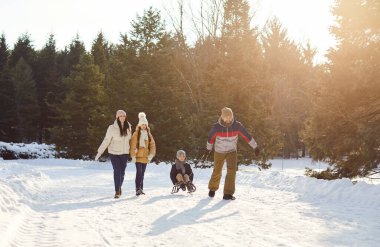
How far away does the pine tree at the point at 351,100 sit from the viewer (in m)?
13.2

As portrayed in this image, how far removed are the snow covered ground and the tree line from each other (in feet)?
11.1

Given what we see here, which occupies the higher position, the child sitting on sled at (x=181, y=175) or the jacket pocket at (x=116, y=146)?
the jacket pocket at (x=116, y=146)

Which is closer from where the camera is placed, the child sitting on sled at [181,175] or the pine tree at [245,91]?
the child sitting on sled at [181,175]

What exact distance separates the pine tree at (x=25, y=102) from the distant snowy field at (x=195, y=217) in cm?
4627

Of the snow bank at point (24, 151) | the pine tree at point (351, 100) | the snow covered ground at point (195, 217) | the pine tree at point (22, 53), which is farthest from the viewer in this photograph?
the pine tree at point (22, 53)

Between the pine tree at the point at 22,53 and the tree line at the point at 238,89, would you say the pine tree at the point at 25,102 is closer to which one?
the tree line at the point at 238,89

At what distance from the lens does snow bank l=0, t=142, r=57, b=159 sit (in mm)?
36375

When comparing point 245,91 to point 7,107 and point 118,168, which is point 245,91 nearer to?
point 118,168

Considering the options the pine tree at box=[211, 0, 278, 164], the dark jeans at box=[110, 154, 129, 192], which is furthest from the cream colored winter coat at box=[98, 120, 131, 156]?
the pine tree at box=[211, 0, 278, 164]

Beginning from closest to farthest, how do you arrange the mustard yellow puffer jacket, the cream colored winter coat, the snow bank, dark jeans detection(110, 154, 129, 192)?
dark jeans detection(110, 154, 129, 192), the cream colored winter coat, the mustard yellow puffer jacket, the snow bank

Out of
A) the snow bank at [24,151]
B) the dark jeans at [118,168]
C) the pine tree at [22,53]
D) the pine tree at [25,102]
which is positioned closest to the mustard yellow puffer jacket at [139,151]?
the dark jeans at [118,168]

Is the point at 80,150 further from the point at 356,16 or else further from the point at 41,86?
the point at 41,86

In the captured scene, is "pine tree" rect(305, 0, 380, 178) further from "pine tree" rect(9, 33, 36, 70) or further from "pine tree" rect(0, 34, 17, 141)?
"pine tree" rect(9, 33, 36, 70)

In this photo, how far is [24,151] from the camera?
37281 mm
